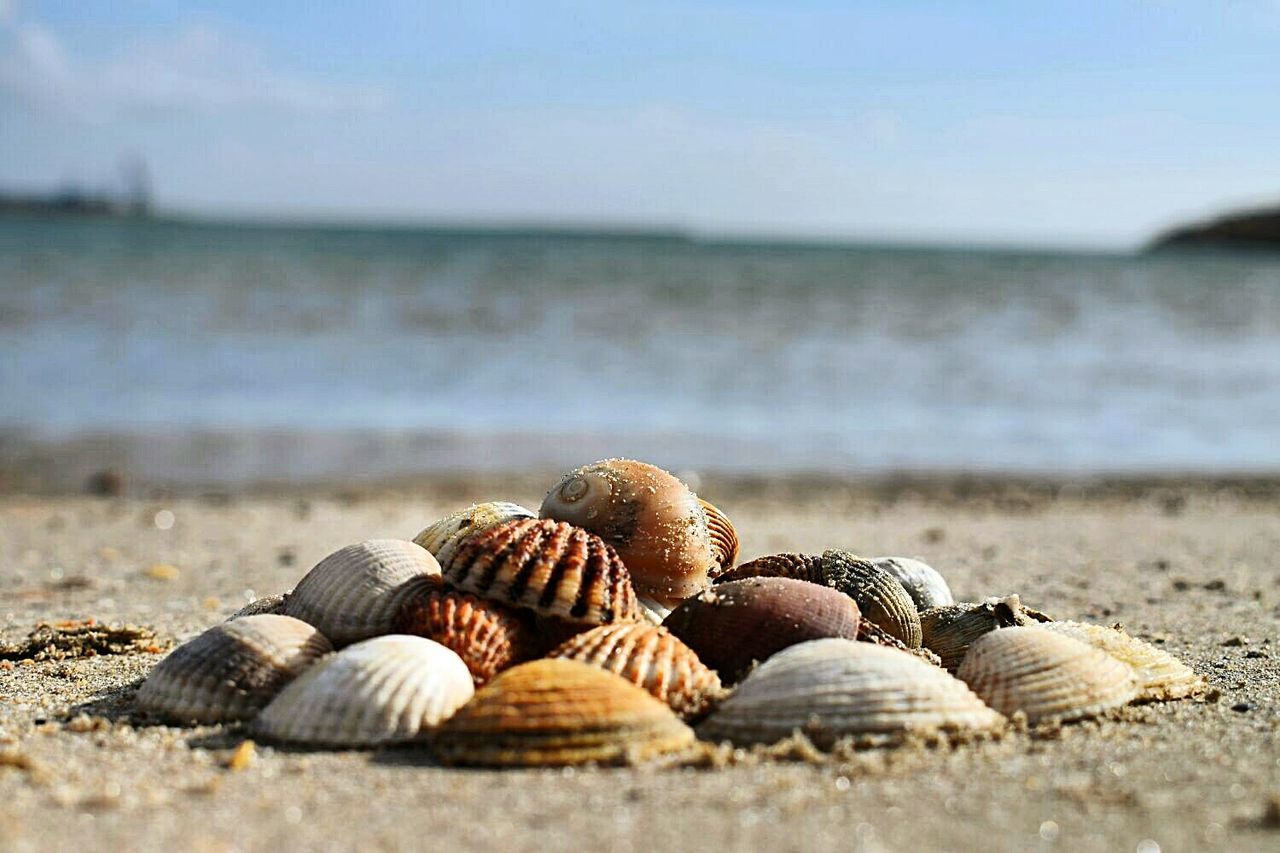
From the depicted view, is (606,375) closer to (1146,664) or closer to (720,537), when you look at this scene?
(720,537)

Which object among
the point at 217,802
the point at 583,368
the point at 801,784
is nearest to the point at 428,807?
the point at 217,802

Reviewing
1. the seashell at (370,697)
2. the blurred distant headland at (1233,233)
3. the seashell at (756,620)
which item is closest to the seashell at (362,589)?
A: the seashell at (370,697)

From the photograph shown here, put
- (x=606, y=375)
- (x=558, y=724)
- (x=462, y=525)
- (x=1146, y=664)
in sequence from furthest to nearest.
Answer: (x=606, y=375) → (x=462, y=525) → (x=1146, y=664) → (x=558, y=724)

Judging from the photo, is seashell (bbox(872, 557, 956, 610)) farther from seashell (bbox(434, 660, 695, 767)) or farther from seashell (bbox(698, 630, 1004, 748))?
seashell (bbox(434, 660, 695, 767))

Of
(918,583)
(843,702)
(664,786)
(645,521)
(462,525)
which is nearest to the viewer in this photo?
(664,786)

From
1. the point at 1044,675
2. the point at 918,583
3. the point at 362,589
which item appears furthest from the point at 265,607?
the point at 1044,675

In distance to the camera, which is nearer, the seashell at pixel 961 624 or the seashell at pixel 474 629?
the seashell at pixel 474 629

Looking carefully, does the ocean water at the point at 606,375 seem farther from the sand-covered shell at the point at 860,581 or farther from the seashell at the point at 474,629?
the seashell at the point at 474,629
